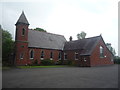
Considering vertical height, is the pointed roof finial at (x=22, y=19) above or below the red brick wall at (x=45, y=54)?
above

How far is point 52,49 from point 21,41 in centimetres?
936

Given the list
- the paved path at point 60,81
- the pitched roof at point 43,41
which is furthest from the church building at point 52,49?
the paved path at point 60,81

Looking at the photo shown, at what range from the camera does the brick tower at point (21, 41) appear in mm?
27688

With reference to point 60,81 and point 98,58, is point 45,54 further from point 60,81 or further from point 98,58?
point 60,81

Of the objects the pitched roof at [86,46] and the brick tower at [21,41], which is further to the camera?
the pitched roof at [86,46]

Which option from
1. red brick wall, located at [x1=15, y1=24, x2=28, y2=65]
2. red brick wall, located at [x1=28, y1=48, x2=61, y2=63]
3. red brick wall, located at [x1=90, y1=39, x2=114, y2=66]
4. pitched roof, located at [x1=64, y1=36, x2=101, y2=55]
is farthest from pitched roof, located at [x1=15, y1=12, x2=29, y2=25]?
red brick wall, located at [x1=90, y1=39, x2=114, y2=66]

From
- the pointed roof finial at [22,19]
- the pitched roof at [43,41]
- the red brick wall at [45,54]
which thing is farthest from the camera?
the pitched roof at [43,41]

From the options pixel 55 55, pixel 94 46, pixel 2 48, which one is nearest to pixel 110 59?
pixel 94 46

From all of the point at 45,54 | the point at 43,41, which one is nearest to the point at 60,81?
the point at 45,54

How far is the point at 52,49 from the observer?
112ft

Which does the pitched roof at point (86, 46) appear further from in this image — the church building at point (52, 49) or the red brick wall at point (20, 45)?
the red brick wall at point (20, 45)

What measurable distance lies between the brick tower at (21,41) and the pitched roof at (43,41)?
1808mm

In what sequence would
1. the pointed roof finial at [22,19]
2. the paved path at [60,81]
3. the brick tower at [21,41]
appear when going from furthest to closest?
the pointed roof finial at [22,19] < the brick tower at [21,41] < the paved path at [60,81]

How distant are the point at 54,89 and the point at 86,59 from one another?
76.7 feet
